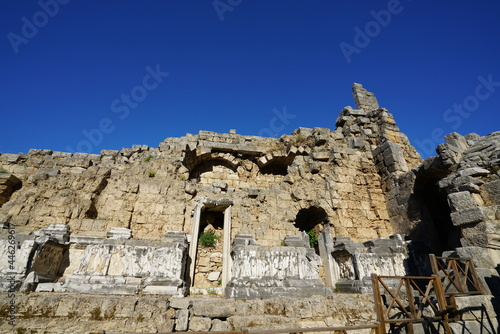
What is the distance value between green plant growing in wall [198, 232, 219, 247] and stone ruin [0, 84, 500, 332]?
9cm

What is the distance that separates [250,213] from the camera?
827 cm

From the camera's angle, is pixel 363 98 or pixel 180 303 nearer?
pixel 180 303

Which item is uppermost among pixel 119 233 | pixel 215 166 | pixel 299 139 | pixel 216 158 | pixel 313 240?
pixel 299 139

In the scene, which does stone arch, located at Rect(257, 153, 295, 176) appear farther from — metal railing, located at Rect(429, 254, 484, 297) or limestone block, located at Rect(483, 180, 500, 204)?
metal railing, located at Rect(429, 254, 484, 297)

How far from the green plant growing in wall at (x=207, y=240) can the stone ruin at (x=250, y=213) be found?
9 centimetres

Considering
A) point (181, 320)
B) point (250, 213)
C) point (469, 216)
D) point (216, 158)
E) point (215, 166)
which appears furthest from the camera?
point (215, 166)

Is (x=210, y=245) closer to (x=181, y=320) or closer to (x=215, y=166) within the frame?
(x=181, y=320)

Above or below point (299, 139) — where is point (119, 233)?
below

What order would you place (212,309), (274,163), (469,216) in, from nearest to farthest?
(212,309) → (469,216) → (274,163)

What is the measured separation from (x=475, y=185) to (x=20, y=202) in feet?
39.6

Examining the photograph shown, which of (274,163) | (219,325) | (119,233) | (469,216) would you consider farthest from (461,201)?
(119,233)

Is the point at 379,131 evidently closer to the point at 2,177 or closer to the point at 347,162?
the point at 347,162

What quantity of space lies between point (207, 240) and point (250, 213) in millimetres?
1657

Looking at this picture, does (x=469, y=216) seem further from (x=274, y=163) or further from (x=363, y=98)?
(x=363, y=98)
